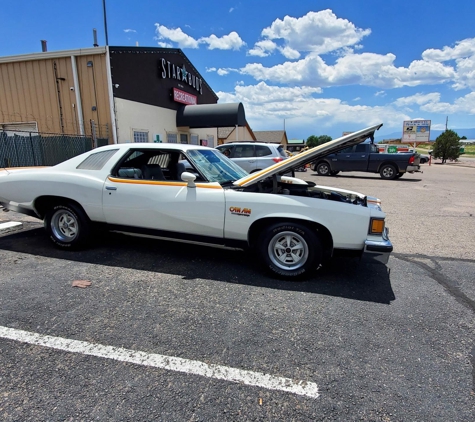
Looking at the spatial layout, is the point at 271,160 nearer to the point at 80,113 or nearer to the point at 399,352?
the point at 80,113

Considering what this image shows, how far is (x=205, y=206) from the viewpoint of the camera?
368cm

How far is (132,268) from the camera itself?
12.8 ft

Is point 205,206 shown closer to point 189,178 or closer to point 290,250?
point 189,178

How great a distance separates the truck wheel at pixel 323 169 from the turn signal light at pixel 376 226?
48.5 ft

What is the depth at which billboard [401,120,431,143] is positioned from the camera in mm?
50844

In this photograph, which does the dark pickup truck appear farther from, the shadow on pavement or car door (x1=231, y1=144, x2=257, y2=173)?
the shadow on pavement

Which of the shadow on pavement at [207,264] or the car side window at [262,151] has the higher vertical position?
the car side window at [262,151]

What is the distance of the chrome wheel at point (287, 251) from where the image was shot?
3.52m

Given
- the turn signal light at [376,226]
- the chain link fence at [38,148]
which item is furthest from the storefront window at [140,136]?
the turn signal light at [376,226]

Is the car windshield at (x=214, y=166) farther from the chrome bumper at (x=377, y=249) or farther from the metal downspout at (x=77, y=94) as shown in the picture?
the metal downspout at (x=77, y=94)

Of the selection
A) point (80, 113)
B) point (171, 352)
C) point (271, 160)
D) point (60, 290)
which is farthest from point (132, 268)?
point (80, 113)

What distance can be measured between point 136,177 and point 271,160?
7653 mm

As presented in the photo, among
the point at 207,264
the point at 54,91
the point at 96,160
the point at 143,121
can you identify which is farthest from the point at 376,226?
the point at 54,91

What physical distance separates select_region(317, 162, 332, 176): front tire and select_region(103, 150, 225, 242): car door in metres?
14.9
